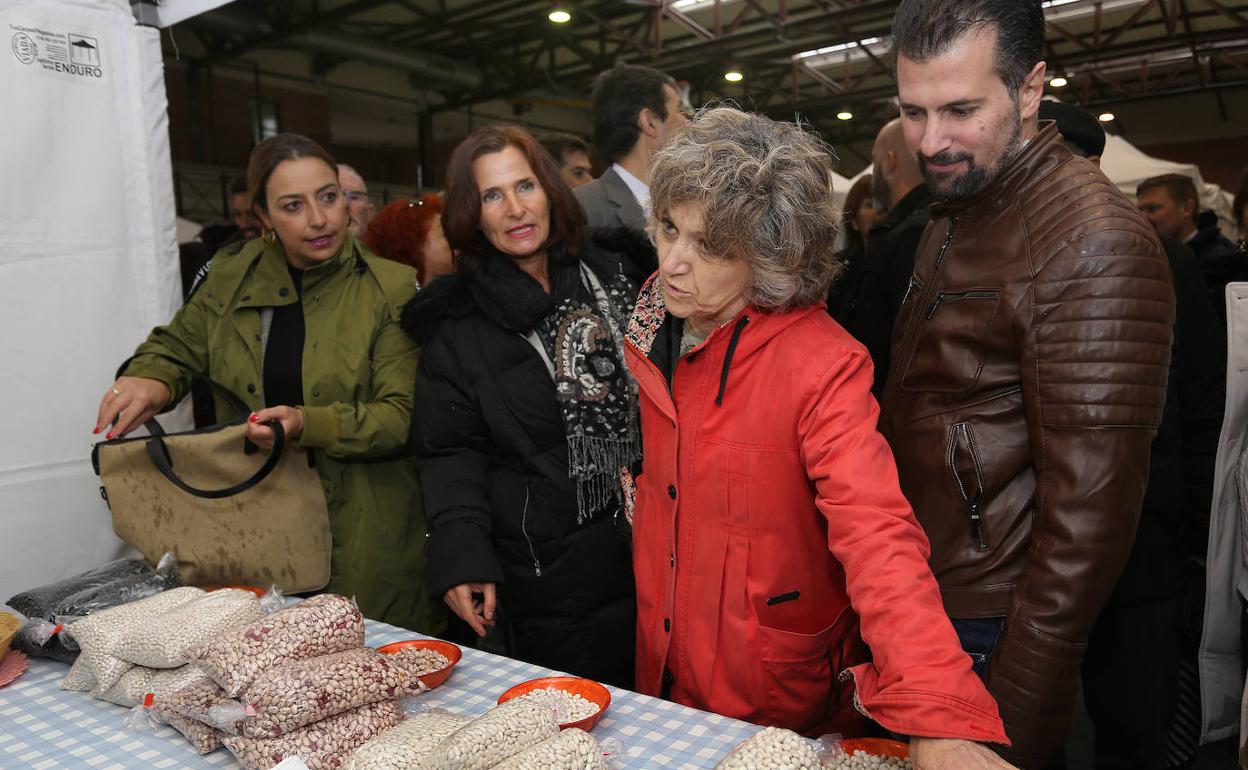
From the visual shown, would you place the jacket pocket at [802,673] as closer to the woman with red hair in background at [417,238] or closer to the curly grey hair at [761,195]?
the curly grey hair at [761,195]

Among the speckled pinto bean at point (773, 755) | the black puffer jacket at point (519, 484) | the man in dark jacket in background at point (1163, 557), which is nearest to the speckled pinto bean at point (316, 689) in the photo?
the speckled pinto bean at point (773, 755)

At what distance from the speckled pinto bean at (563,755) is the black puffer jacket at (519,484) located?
2.47 feet

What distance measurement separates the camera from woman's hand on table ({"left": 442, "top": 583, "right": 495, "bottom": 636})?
1703 millimetres

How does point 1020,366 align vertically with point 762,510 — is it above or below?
above

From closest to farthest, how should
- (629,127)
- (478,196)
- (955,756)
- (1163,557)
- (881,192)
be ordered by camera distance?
(955,756) → (478,196) → (1163,557) → (629,127) → (881,192)

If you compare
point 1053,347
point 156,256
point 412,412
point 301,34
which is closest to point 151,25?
point 156,256

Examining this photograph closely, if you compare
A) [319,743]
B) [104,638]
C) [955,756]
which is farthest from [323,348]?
[955,756]

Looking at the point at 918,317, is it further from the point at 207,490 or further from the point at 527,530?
the point at 207,490

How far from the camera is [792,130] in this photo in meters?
1.33

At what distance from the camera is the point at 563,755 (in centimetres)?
99

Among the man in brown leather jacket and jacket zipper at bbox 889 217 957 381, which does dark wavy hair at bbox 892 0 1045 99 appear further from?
jacket zipper at bbox 889 217 957 381

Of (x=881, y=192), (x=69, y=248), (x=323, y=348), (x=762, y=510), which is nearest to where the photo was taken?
(x=762, y=510)

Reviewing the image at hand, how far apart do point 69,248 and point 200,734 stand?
1.56 metres

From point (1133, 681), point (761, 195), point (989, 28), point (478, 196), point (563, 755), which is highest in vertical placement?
point (989, 28)
